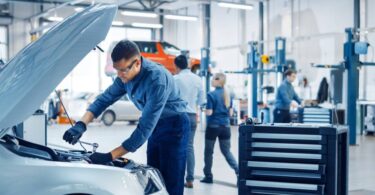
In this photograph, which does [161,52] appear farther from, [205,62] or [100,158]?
[100,158]

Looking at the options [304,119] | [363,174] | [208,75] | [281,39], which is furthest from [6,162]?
[208,75]

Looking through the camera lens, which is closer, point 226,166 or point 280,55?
point 226,166

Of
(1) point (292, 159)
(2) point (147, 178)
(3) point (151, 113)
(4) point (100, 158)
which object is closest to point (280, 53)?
(1) point (292, 159)

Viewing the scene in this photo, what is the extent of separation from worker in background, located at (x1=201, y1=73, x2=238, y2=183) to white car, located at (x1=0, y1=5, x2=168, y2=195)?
359 cm

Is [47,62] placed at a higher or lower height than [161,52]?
lower

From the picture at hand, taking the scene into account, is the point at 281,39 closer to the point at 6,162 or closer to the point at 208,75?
the point at 208,75

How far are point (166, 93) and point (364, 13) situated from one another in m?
13.5

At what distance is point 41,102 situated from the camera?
2.86 meters

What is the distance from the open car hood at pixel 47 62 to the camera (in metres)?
2.83

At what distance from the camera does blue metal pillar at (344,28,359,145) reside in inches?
467

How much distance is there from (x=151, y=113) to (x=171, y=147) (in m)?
0.52

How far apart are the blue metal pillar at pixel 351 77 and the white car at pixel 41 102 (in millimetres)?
9421

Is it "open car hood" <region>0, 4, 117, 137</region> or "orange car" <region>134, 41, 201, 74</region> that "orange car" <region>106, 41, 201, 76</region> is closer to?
"orange car" <region>134, 41, 201, 74</region>

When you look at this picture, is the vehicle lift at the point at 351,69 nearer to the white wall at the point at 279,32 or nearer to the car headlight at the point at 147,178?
the white wall at the point at 279,32
